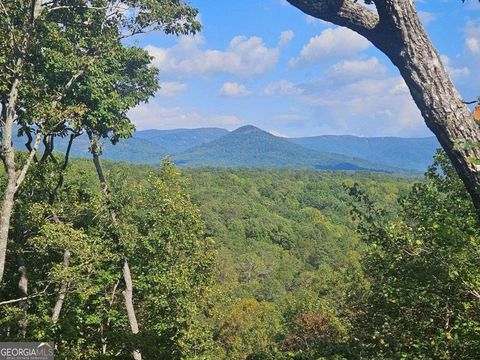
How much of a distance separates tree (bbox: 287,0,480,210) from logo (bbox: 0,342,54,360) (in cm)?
714

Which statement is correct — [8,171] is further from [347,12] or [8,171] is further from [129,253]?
[347,12]

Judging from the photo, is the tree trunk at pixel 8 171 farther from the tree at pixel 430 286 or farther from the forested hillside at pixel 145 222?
the tree at pixel 430 286

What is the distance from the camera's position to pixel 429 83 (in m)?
4.21

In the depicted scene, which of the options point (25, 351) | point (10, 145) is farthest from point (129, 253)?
point (25, 351)

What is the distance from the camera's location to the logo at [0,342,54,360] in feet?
24.1

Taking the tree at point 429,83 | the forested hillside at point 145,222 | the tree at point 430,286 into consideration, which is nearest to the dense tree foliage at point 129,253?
the forested hillside at point 145,222

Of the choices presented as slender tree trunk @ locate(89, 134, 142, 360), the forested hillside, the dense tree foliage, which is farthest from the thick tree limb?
slender tree trunk @ locate(89, 134, 142, 360)

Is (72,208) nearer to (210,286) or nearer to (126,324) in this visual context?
(126,324)

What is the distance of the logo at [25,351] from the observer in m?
7.36

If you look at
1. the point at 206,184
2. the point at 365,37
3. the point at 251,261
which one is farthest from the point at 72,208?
the point at 206,184

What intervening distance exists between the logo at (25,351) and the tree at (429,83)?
714 centimetres

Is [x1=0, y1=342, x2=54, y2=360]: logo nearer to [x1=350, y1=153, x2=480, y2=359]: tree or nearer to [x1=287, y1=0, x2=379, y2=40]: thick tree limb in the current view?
[x1=350, y1=153, x2=480, y2=359]: tree

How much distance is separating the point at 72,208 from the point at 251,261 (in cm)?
7425

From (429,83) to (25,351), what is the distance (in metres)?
7.52
